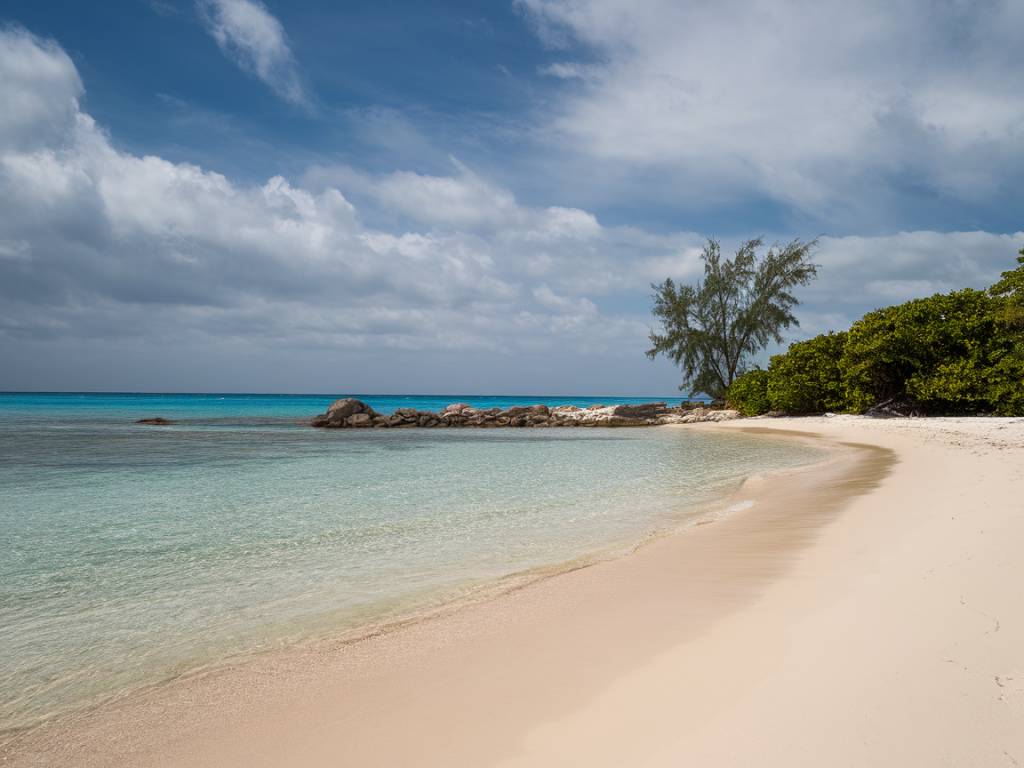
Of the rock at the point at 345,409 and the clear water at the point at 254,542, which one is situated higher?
the rock at the point at 345,409

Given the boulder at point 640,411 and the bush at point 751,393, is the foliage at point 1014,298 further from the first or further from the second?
the boulder at point 640,411

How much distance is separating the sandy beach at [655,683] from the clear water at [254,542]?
0.69 m

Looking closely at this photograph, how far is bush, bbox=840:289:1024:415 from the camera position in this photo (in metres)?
25.1

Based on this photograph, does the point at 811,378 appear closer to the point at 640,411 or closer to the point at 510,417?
the point at 640,411

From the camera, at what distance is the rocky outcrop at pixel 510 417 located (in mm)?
36812

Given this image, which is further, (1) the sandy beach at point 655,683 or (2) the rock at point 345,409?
(2) the rock at point 345,409

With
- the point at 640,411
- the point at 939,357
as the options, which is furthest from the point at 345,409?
the point at 939,357

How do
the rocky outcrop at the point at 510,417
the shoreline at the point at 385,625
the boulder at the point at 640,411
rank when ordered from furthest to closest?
the boulder at the point at 640,411, the rocky outcrop at the point at 510,417, the shoreline at the point at 385,625

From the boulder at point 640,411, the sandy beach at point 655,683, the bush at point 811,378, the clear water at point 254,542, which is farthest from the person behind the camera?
the boulder at point 640,411

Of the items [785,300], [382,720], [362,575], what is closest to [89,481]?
[362,575]

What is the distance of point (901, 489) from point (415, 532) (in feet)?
25.5

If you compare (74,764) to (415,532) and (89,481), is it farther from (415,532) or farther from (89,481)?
(89,481)

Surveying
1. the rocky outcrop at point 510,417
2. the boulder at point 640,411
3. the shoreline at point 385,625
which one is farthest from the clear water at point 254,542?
the boulder at point 640,411

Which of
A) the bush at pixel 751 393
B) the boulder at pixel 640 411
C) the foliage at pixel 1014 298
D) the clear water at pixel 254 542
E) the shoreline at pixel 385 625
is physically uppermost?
the foliage at pixel 1014 298
